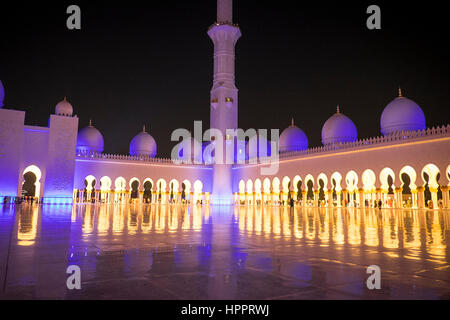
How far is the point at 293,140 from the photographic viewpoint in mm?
24984

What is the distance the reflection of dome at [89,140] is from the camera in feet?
83.2

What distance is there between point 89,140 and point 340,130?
56.8 ft

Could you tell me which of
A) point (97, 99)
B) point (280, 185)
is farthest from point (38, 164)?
point (280, 185)

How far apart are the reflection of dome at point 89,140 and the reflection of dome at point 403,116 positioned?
19267 millimetres

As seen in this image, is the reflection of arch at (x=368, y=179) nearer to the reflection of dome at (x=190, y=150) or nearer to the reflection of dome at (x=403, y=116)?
the reflection of dome at (x=403, y=116)

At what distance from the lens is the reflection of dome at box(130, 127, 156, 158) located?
27.0m

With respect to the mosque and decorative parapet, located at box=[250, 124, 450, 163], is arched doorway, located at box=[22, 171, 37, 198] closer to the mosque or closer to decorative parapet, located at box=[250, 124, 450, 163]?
the mosque

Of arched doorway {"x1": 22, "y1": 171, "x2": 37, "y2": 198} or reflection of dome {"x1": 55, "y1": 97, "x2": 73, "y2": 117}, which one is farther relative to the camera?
arched doorway {"x1": 22, "y1": 171, "x2": 37, "y2": 198}

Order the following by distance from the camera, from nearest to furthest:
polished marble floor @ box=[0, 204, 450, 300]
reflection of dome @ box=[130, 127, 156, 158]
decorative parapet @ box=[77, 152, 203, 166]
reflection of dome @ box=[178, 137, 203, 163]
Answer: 1. polished marble floor @ box=[0, 204, 450, 300]
2. decorative parapet @ box=[77, 152, 203, 166]
3. reflection of dome @ box=[130, 127, 156, 158]
4. reflection of dome @ box=[178, 137, 203, 163]

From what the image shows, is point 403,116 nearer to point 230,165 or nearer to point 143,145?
point 230,165

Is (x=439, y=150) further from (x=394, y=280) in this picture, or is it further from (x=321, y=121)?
(x=394, y=280)

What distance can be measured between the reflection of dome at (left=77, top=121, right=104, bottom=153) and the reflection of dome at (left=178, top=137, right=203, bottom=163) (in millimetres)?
6292

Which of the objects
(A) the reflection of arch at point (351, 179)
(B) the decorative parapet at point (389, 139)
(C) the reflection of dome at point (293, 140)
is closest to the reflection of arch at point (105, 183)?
(C) the reflection of dome at point (293, 140)

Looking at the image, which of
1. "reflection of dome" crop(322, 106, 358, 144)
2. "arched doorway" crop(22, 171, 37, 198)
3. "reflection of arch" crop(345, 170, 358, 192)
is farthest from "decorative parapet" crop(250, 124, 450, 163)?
"arched doorway" crop(22, 171, 37, 198)
